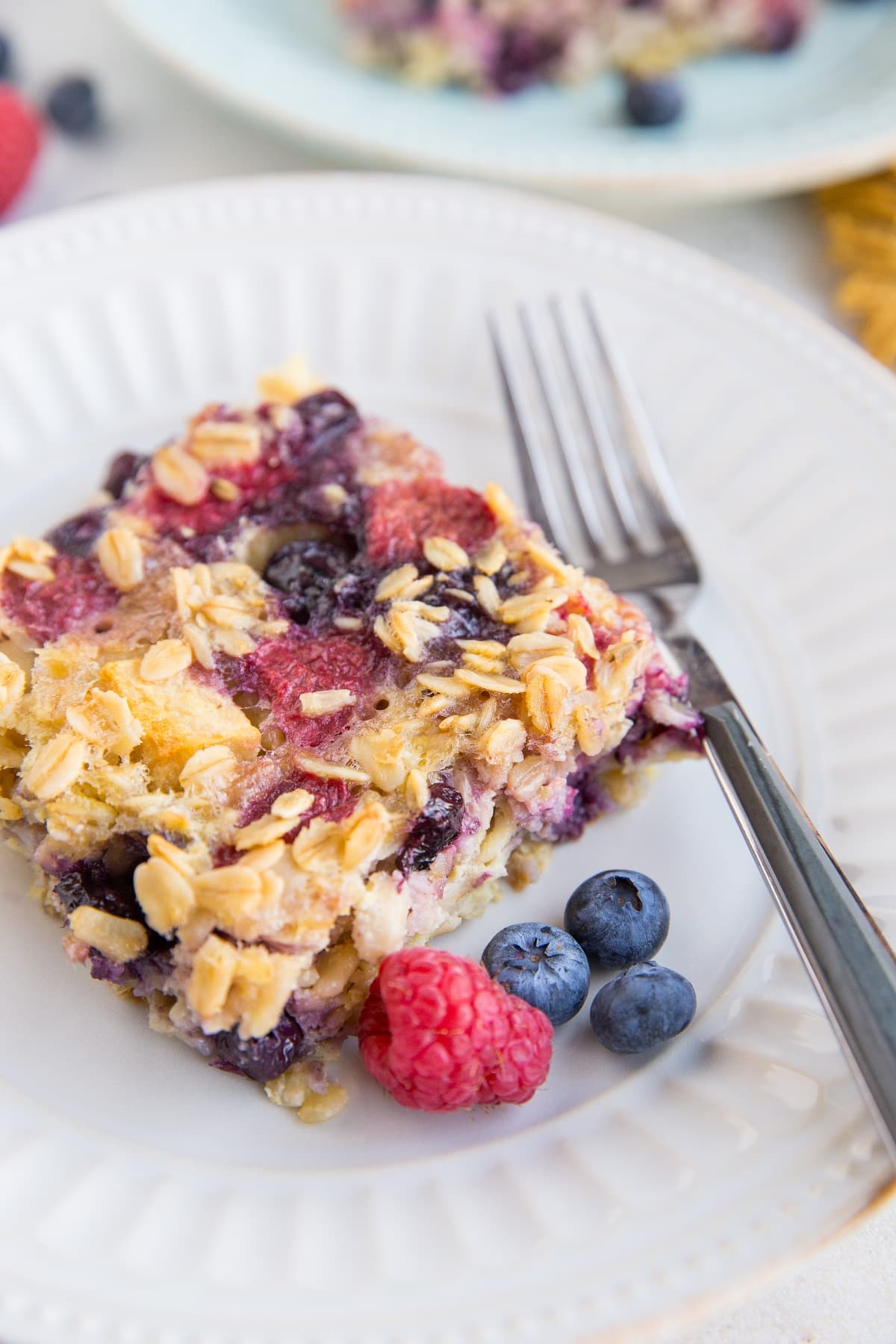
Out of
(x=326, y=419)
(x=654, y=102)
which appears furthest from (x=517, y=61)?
(x=326, y=419)

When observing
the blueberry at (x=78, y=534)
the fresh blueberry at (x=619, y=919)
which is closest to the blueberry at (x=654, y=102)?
the blueberry at (x=78, y=534)

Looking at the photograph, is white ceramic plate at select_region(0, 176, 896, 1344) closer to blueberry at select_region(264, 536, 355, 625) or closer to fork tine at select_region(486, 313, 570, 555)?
fork tine at select_region(486, 313, 570, 555)

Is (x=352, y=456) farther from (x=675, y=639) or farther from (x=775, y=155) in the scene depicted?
(x=775, y=155)

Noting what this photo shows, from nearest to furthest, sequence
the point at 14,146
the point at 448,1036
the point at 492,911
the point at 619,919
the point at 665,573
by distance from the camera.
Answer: the point at 448,1036 → the point at 619,919 → the point at 492,911 → the point at 665,573 → the point at 14,146

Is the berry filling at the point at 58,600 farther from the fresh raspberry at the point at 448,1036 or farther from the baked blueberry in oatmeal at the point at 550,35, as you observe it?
the baked blueberry in oatmeal at the point at 550,35

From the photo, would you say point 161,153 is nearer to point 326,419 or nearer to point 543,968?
point 326,419

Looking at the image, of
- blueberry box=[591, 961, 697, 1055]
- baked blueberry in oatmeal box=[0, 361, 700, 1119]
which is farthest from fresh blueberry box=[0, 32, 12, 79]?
blueberry box=[591, 961, 697, 1055]

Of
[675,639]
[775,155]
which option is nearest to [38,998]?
[675,639]
